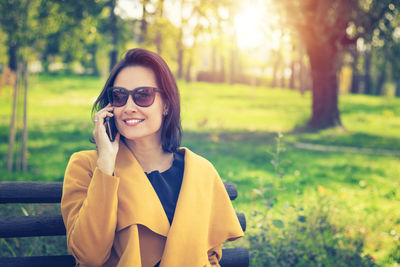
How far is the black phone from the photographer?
84.8 inches

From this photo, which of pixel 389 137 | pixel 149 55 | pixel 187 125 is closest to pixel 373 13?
pixel 389 137

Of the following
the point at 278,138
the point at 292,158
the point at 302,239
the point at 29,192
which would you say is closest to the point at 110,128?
the point at 29,192

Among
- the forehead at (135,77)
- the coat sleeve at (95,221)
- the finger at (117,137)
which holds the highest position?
the forehead at (135,77)

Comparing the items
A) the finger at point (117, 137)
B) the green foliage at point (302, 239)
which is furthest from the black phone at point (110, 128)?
the green foliage at point (302, 239)

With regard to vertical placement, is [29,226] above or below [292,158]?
above

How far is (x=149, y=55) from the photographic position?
7.40 ft

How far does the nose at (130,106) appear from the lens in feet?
→ 7.18

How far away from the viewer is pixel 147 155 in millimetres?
2430

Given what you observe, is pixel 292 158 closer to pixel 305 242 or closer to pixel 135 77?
pixel 305 242

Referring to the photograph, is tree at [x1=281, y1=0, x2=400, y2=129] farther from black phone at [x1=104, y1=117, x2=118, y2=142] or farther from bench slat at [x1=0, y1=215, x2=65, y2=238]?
bench slat at [x1=0, y1=215, x2=65, y2=238]

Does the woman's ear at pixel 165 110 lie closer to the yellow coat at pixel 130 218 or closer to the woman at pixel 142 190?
the woman at pixel 142 190

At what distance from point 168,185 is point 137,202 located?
0.97 feet

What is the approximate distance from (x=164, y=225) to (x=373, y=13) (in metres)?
11.0

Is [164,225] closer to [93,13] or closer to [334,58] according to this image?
[93,13]
